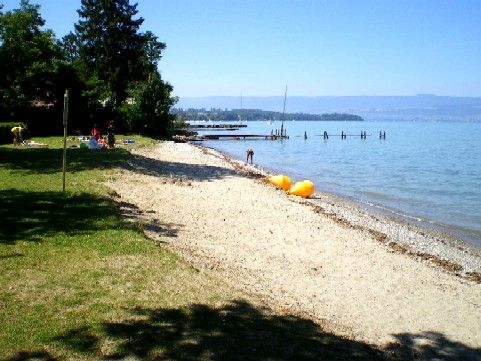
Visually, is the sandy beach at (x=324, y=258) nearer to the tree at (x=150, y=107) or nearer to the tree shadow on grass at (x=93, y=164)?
the tree shadow on grass at (x=93, y=164)

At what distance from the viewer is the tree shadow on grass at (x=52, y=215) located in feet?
30.3

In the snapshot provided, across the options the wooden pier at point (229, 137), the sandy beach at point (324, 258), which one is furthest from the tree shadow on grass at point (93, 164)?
the wooden pier at point (229, 137)

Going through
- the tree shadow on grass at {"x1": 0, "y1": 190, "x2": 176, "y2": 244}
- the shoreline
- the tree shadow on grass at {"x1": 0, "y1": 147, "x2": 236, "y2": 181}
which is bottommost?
the shoreline

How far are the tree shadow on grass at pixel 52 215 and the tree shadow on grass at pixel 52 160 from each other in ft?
15.9

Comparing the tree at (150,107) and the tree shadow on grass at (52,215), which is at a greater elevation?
the tree at (150,107)

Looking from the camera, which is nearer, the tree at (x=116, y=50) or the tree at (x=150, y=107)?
the tree at (x=150, y=107)

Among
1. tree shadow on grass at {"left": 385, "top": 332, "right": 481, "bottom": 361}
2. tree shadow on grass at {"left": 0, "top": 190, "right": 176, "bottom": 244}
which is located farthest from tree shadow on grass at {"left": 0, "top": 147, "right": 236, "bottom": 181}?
tree shadow on grass at {"left": 385, "top": 332, "right": 481, "bottom": 361}

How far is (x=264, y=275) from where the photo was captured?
932 centimetres

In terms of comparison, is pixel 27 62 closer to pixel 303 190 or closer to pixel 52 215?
pixel 303 190

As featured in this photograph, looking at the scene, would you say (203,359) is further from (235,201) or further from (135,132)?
(135,132)

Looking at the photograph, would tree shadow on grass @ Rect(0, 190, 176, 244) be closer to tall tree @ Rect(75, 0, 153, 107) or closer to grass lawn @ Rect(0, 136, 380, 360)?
grass lawn @ Rect(0, 136, 380, 360)

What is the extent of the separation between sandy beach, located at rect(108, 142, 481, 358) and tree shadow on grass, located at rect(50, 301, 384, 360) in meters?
1.00

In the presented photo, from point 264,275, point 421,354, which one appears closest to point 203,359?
→ point 421,354

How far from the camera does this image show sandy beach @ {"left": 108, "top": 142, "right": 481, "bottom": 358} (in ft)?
26.3
